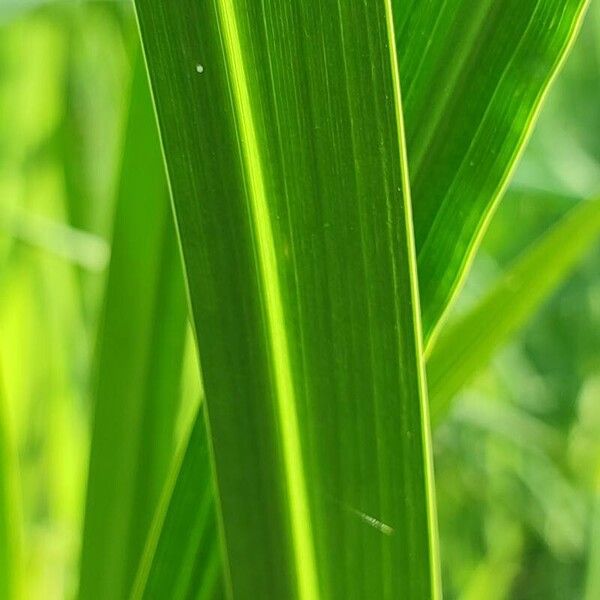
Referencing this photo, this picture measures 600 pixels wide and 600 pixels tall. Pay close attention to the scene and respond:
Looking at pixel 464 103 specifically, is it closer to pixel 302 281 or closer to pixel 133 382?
pixel 302 281

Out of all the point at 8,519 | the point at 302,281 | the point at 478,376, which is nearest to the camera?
the point at 302,281

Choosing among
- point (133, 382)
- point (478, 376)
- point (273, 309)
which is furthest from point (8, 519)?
point (478, 376)

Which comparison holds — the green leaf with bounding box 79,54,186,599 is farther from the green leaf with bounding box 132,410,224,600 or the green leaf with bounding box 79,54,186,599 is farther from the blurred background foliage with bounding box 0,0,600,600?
the blurred background foliage with bounding box 0,0,600,600

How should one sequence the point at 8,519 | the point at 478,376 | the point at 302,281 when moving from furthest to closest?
the point at 478,376 → the point at 8,519 → the point at 302,281

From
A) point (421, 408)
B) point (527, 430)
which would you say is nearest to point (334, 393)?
point (421, 408)

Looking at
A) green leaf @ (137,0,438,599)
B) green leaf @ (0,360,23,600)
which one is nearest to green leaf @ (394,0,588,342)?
green leaf @ (137,0,438,599)

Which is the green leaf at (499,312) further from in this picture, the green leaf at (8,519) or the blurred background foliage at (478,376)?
the blurred background foliage at (478,376)
